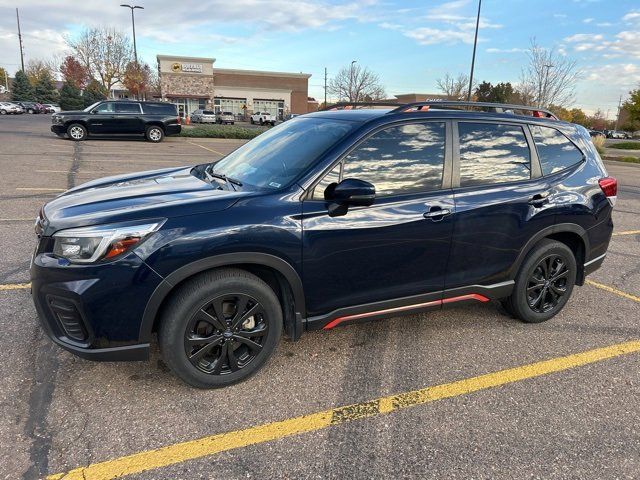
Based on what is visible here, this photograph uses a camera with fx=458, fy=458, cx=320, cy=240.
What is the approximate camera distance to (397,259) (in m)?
3.12

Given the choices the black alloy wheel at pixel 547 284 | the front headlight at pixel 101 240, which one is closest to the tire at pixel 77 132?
the front headlight at pixel 101 240

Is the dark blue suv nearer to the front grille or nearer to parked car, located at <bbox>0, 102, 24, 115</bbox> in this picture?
the front grille

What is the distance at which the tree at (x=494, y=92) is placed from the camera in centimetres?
4443

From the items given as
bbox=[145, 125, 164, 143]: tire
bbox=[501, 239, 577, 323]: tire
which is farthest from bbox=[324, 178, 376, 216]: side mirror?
bbox=[145, 125, 164, 143]: tire

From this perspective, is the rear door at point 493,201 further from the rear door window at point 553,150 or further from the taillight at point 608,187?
the taillight at point 608,187

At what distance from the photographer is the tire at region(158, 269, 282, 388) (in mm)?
2639

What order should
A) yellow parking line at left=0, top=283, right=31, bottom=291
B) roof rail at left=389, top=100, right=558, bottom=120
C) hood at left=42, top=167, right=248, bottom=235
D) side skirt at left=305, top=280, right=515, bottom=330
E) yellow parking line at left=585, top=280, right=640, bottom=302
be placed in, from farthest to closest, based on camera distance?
yellow parking line at left=585, top=280, right=640, bottom=302
yellow parking line at left=0, top=283, right=31, bottom=291
roof rail at left=389, top=100, right=558, bottom=120
side skirt at left=305, top=280, right=515, bottom=330
hood at left=42, top=167, right=248, bottom=235

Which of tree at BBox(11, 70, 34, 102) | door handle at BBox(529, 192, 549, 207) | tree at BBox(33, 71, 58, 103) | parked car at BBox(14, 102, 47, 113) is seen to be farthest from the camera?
tree at BBox(33, 71, 58, 103)

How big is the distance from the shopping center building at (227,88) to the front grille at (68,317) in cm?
5273

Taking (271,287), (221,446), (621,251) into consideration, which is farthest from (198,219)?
(621,251)

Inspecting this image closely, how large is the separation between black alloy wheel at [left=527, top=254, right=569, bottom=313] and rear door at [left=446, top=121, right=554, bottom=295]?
0.32 meters

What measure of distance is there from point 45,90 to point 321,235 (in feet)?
285

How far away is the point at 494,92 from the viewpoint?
152 feet

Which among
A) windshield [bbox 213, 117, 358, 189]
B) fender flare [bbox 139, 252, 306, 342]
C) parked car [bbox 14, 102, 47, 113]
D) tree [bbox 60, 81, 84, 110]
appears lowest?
fender flare [bbox 139, 252, 306, 342]
